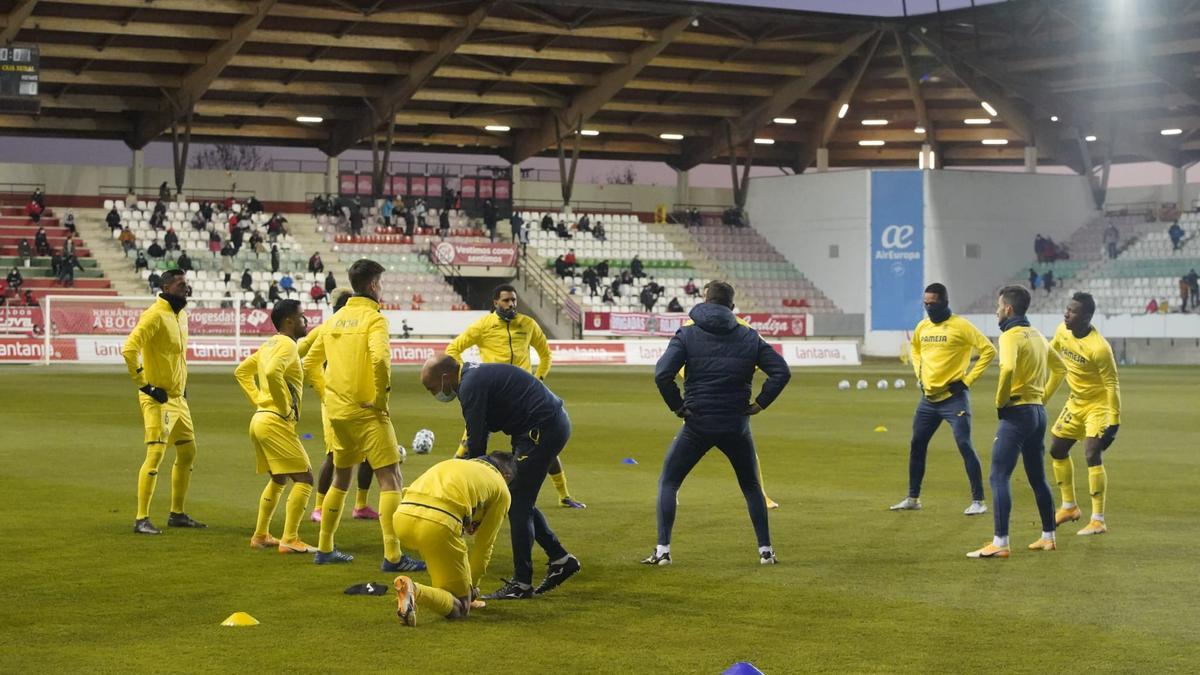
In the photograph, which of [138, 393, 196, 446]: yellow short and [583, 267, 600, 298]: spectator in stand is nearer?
[138, 393, 196, 446]: yellow short

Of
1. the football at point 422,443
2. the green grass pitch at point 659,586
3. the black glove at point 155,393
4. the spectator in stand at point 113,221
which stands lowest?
the green grass pitch at point 659,586

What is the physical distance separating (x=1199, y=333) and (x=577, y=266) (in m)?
23.4

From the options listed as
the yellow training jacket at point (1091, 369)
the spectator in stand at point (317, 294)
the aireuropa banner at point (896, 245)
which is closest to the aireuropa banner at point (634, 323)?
the aireuropa banner at point (896, 245)

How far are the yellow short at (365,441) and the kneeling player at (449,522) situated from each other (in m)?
1.72

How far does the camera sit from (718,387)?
1071 centimetres

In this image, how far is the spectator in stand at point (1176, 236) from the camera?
62594 mm

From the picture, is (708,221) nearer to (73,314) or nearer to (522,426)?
(73,314)

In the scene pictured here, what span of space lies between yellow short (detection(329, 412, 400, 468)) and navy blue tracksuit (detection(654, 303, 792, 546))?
1.90 m

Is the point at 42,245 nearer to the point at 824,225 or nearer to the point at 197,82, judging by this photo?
the point at 197,82

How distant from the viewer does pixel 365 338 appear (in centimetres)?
1046

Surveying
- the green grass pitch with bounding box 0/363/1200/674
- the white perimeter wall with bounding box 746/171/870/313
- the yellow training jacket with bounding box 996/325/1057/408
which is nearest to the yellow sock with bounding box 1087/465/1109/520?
the green grass pitch with bounding box 0/363/1200/674

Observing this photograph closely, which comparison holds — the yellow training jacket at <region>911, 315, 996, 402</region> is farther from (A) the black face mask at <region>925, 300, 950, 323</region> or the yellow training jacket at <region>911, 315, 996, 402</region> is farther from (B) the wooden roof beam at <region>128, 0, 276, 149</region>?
(B) the wooden roof beam at <region>128, 0, 276, 149</region>

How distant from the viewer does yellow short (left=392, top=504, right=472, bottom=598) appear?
27.6 ft

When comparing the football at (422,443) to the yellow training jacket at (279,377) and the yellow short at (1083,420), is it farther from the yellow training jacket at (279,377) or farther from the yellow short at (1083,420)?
the yellow short at (1083,420)
